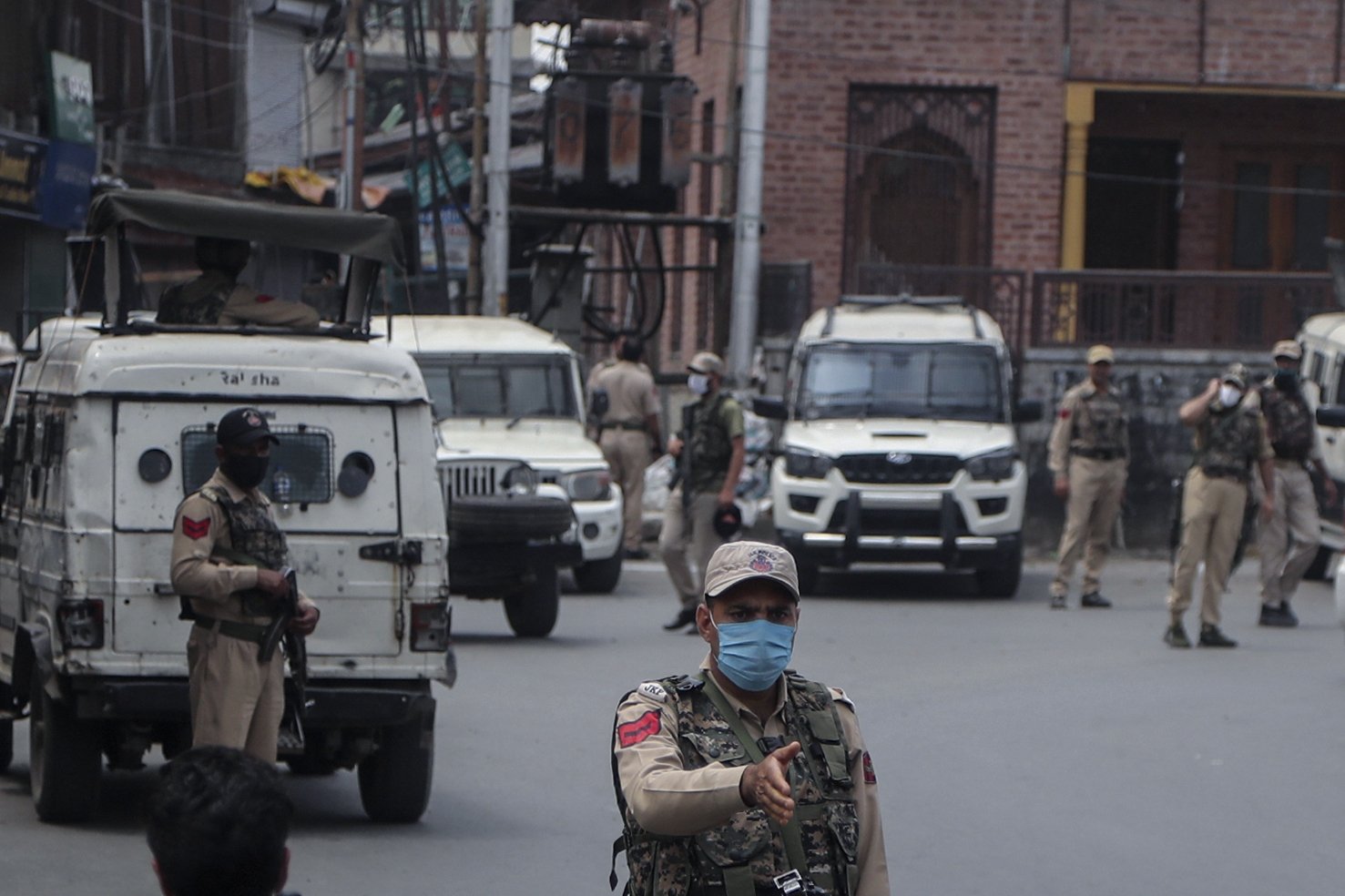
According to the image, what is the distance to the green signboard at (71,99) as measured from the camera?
87.1ft

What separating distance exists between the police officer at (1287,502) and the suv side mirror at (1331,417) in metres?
0.24

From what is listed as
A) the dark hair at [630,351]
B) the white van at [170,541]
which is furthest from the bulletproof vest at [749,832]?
the dark hair at [630,351]

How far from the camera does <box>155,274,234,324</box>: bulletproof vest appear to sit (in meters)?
9.32

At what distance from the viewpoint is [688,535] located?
1534cm

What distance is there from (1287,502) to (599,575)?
5597mm

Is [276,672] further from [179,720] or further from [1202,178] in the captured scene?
[1202,178]

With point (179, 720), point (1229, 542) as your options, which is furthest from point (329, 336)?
point (1229, 542)

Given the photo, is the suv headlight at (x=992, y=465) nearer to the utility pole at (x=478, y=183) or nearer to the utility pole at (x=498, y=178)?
the utility pole at (x=498, y=178)

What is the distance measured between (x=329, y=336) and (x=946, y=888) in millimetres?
3302

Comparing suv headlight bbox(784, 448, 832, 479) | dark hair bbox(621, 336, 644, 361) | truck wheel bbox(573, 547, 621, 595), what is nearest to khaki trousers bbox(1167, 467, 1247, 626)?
suv headlight bbox(784, 448, 832, 479)

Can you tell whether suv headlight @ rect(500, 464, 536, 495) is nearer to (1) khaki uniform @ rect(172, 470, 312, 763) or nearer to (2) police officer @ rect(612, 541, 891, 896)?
(1) khaki uniform @ rect(172, 470, 312, 763)

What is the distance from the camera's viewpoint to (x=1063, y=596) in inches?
678

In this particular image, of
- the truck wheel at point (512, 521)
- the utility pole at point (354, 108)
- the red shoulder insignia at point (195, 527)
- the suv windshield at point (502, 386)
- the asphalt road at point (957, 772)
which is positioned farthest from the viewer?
the utility pole at point (354, 108)

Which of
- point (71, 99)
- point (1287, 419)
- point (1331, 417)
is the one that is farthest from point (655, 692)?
point (71, 99)
